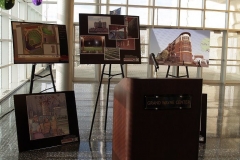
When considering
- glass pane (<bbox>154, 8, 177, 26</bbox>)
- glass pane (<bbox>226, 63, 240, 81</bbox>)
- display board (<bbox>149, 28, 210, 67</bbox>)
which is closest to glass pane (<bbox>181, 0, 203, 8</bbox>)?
glass pane (<bbox>154, 8, 177, 26</bbox>)

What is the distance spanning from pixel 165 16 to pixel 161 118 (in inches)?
456

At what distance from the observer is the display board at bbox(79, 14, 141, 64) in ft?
15.0

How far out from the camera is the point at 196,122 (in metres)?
2.52

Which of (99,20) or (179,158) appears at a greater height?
(99,20)

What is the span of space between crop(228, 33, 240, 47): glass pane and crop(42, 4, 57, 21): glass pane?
7353 millimetres

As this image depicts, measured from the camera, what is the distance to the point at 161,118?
2.44m

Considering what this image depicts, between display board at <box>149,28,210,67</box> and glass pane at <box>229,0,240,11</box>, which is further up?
glass pane at <box>229,0,240,11</box>

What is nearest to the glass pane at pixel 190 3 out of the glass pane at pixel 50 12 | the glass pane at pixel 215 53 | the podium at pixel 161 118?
the glass pane at pixel 215 53

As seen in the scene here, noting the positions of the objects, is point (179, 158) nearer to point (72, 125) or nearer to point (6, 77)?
point (72, 125)

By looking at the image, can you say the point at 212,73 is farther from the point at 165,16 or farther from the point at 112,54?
the point at 112,54

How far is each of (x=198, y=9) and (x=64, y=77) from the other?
29.2ft

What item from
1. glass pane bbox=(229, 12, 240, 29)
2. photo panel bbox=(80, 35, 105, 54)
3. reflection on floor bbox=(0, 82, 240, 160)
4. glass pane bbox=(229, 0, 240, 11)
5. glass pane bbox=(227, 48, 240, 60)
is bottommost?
reflection on floor bbox=(0, 82, 240, 160)

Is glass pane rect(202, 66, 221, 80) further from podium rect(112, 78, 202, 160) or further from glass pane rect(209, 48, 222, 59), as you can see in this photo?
podium rect(112, 78, 202, 160)

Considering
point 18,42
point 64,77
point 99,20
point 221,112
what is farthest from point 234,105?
point 18,42
